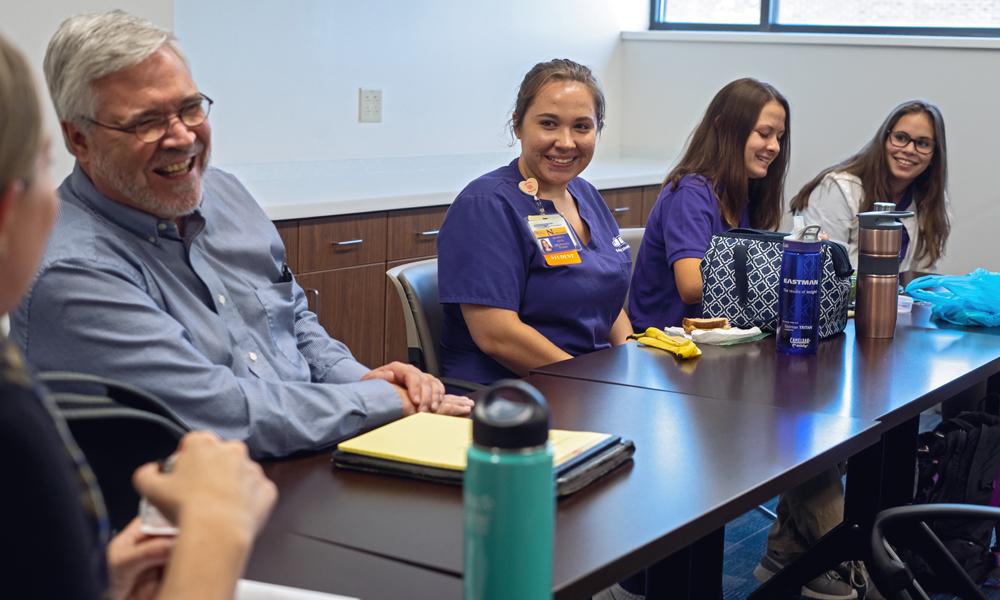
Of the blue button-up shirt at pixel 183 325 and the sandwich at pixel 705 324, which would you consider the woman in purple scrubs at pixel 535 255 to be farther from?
the blue button-up shirt at pixel 183 325

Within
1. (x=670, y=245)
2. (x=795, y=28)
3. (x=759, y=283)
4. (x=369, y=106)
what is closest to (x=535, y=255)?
(x=759, y=283)

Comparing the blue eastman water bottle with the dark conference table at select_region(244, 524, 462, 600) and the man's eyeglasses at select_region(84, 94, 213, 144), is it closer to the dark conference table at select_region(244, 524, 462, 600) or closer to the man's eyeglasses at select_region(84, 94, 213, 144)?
the man's eyeglasses at select_region(84, 94, 213, 144)

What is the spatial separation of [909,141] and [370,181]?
181 cm

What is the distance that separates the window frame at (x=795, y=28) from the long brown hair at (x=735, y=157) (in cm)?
220

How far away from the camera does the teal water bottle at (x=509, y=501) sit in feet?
3.22

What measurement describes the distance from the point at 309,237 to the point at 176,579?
2796mm

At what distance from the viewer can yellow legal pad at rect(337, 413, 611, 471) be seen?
1557 mm

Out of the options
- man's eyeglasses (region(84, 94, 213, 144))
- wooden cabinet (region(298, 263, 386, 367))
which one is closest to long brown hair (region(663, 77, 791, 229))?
wooden cabinet (region(298, 263, 386, 367))

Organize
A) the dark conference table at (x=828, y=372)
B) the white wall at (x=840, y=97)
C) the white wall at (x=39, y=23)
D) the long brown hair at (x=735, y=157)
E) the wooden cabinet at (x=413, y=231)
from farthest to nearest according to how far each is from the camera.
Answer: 1. the white wall at (x=840, y=97)
2. the wooden cabinet at (x=413, y=231)
3. the long brown hair at (x=735, y=157)
4. the white wall at (x=39, y=23)
5. the dark conference table at (x=828, y=372)

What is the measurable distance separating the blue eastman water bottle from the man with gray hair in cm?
83

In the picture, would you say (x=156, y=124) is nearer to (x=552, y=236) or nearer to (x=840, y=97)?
(x=552, y=236)

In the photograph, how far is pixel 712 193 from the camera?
10.8 feet

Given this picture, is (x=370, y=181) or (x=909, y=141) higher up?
(x=909, y=141)

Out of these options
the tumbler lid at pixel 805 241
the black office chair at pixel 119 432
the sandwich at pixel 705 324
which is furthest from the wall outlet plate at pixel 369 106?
the black office chair at pixel 119 432
